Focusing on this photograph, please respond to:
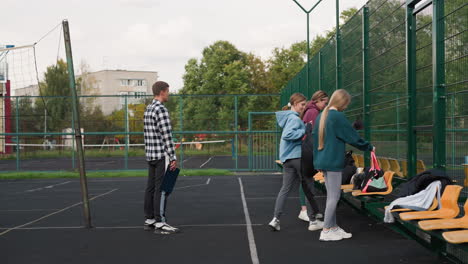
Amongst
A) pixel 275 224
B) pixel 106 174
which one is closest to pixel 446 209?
pixel 275 224

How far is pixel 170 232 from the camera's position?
7207 mm

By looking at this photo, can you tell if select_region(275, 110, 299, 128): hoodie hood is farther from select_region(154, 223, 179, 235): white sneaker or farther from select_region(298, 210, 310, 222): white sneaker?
select_region(154, 223, 179, 235): white sneaker

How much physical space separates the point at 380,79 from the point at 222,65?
5429 centimetres

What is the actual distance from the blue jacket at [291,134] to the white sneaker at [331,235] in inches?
47.3

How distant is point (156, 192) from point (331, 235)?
7.61 ft

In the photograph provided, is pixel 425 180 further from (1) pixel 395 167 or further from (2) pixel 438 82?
(1) pixel 395 167

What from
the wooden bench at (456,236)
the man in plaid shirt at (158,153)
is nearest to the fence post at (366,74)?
the man in plaid shirt at (158,153)

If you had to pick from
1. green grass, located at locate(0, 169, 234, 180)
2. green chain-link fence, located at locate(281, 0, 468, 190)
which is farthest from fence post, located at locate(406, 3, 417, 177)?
green grass, located at locate(0, 169, 234, 180)

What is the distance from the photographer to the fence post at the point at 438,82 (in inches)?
219

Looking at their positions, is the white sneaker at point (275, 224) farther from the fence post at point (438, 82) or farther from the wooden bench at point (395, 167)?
the fence post at point (438, 82)

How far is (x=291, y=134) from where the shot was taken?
→ 282 inches

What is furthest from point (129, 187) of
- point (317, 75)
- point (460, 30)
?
point (460, 30)

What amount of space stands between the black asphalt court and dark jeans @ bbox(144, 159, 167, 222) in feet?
1.03

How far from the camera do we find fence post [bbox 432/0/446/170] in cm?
556
